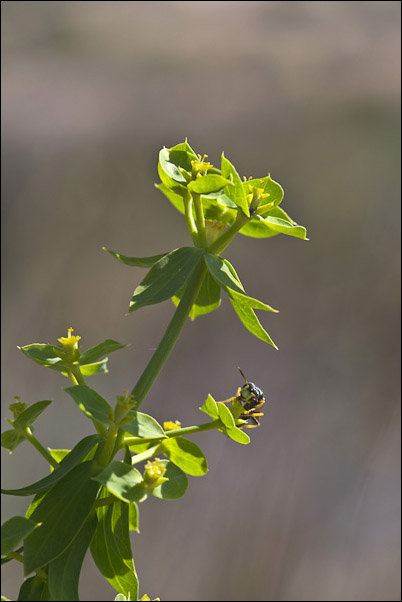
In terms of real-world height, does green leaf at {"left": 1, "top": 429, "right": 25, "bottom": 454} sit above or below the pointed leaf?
below

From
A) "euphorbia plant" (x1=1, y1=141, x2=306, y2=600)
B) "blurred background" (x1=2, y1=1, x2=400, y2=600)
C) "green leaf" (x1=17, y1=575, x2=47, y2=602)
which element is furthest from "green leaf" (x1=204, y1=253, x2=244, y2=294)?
"blurred background" (x1=2, y1=1, x2=400, y2=600)

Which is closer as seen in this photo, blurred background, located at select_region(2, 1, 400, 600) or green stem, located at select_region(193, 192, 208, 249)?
green stem, located at select_region(193, 192, 208, 249)

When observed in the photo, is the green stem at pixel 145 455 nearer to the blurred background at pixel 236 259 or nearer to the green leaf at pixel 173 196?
the green leaf at pixel 173 196

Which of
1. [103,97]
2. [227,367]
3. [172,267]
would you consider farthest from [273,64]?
[172,267]

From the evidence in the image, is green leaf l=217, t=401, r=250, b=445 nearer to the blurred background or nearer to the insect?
the insect

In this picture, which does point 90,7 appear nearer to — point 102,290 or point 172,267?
point 102,290

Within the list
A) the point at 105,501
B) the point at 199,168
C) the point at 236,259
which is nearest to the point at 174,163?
the point at 199,168

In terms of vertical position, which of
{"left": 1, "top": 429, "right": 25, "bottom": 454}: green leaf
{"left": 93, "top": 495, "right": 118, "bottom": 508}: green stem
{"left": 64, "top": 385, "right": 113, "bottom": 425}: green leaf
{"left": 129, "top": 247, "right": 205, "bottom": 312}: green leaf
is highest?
{"left": 129, "top": 247, "right": 205, "bottom": 312}: green leaf

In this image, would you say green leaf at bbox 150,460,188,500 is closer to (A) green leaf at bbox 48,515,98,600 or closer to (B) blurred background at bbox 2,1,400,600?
(A) green leaf at bbox 48,515,98,600
